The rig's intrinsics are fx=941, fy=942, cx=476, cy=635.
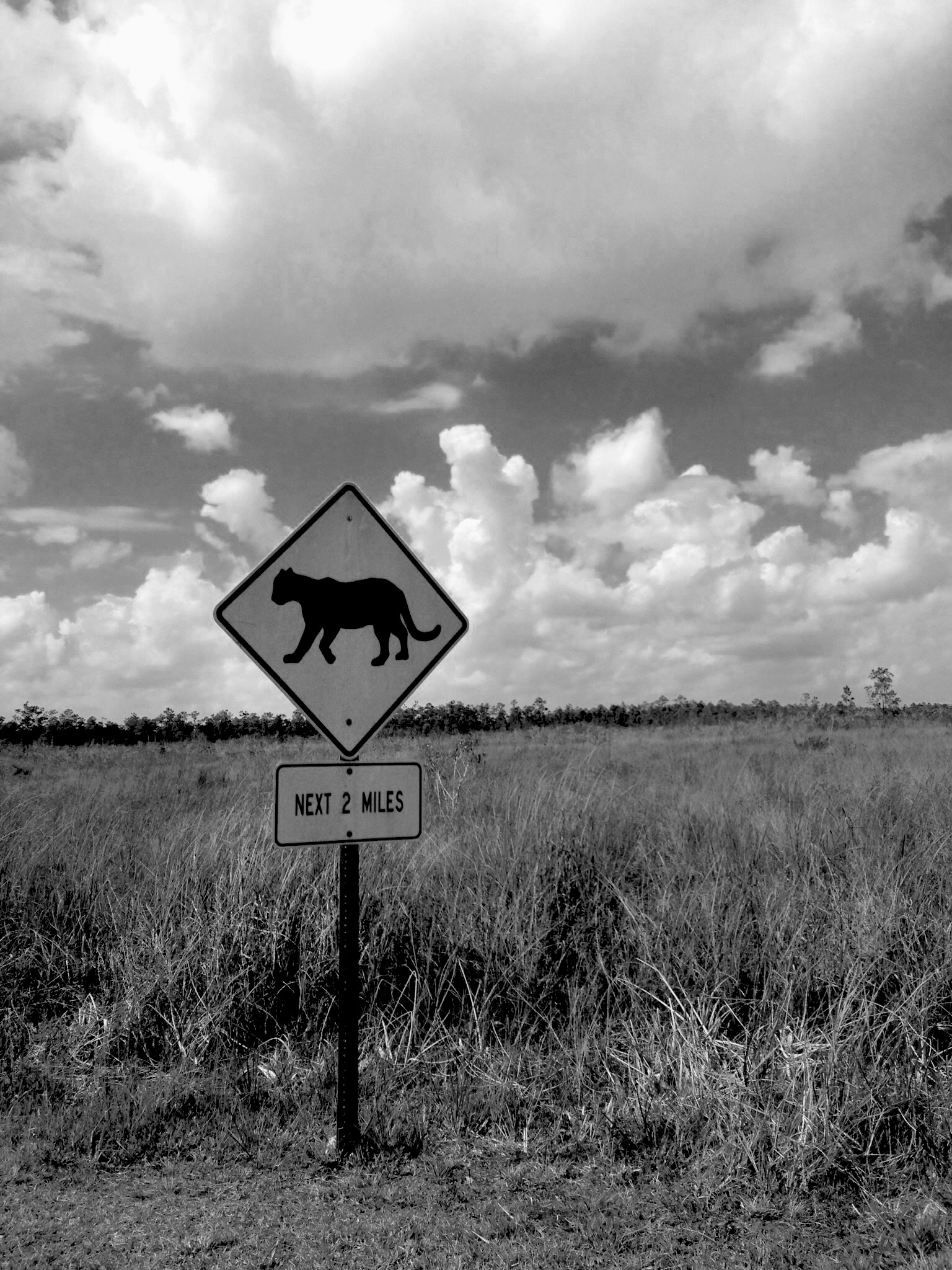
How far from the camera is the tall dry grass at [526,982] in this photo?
452 centimetres

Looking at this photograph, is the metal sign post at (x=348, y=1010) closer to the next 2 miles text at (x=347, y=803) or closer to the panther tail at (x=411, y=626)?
the next 2 miles text at (x=347, y=803)

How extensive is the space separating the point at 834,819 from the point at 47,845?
726 centimetres

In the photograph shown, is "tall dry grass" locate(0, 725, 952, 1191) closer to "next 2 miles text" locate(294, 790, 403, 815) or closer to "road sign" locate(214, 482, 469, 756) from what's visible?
"next 2 miles text" locate(294, 790, 403, 815)

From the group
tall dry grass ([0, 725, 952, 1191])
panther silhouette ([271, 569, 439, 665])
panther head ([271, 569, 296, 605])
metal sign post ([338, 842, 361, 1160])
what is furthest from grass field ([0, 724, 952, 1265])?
panther head ([271, 569, 296, 605])

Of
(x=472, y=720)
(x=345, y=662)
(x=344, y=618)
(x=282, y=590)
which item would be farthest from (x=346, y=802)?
(x=472, y=720)

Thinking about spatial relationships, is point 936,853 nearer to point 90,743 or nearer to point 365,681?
point 365,681

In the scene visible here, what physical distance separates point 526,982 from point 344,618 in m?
2.93

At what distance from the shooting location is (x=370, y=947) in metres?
6.38

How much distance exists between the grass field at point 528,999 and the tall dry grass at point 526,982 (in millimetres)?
22

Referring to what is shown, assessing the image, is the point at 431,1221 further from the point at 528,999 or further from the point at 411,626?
the point at 411,626

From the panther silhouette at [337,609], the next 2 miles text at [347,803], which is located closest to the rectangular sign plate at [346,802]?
the next 2 miles text at [347,803]

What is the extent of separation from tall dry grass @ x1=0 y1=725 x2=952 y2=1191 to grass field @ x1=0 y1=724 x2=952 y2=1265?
0.02m

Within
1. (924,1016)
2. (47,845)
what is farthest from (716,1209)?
(47,845)

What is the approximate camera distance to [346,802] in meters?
4.50
